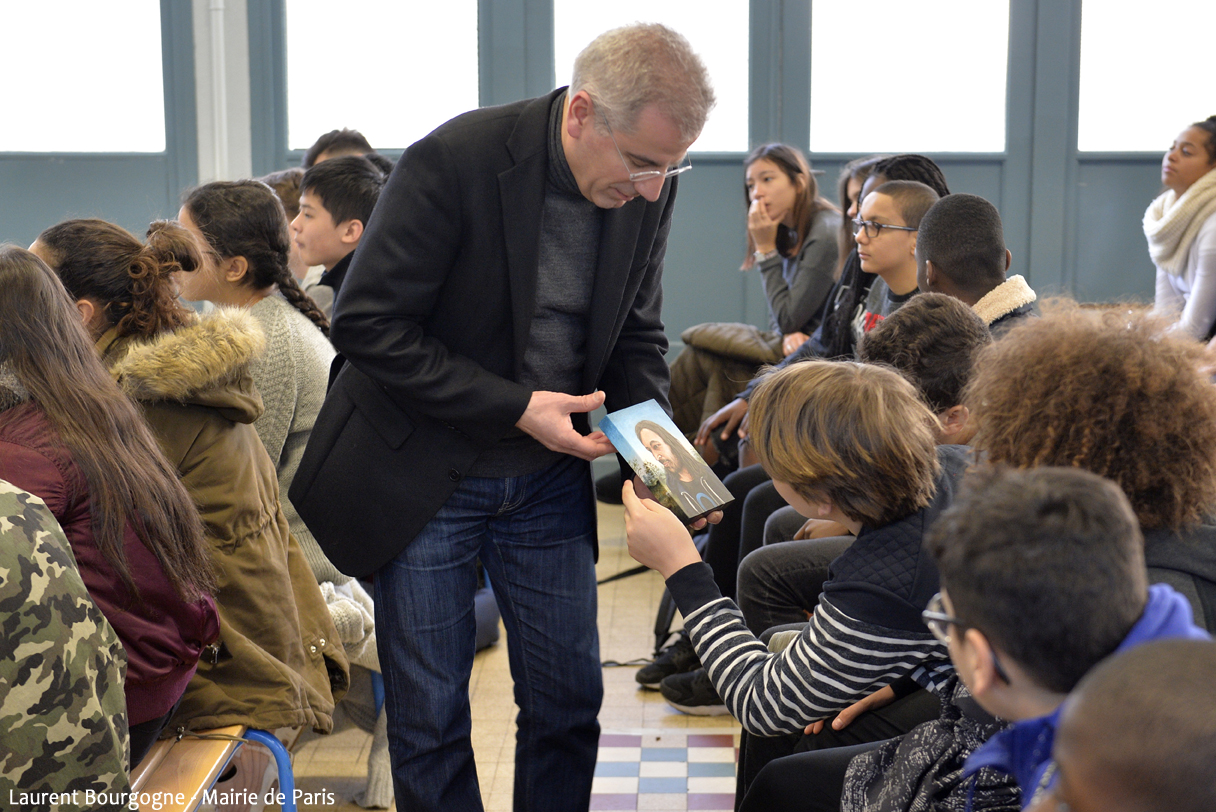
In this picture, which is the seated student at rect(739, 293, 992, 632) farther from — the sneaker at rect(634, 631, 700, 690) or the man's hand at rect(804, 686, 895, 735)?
the sneaker at rect(634, 631, 700, 690)

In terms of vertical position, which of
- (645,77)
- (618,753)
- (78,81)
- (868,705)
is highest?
(78,81)

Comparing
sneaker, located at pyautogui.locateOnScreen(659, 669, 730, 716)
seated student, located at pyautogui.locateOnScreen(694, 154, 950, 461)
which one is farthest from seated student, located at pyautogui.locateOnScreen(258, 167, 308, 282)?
sneaker, located at pyautogui.locateOnScreen(659, 669, 730, 716)

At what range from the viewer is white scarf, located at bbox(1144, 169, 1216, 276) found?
427 cm

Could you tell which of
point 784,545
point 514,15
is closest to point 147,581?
point 784,545

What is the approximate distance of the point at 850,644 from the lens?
1.43m

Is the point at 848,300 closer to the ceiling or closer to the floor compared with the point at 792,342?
closer to the ceiling

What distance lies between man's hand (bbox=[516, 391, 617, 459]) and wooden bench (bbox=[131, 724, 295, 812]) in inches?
29.5

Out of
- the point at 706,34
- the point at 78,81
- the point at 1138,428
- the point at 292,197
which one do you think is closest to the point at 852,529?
the point at 1138,428

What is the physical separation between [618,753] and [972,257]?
154cm

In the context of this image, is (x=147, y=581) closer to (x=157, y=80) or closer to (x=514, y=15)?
(x=514, y=15)

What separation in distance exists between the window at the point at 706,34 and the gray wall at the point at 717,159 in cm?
8

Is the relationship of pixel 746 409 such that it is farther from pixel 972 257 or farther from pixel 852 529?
pixel 852 529

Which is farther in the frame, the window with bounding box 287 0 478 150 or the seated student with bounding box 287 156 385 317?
the window with bounding box 287 0 478 150

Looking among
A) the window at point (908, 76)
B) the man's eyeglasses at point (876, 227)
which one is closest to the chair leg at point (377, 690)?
the man's eyeglasses at point (876, 227)
